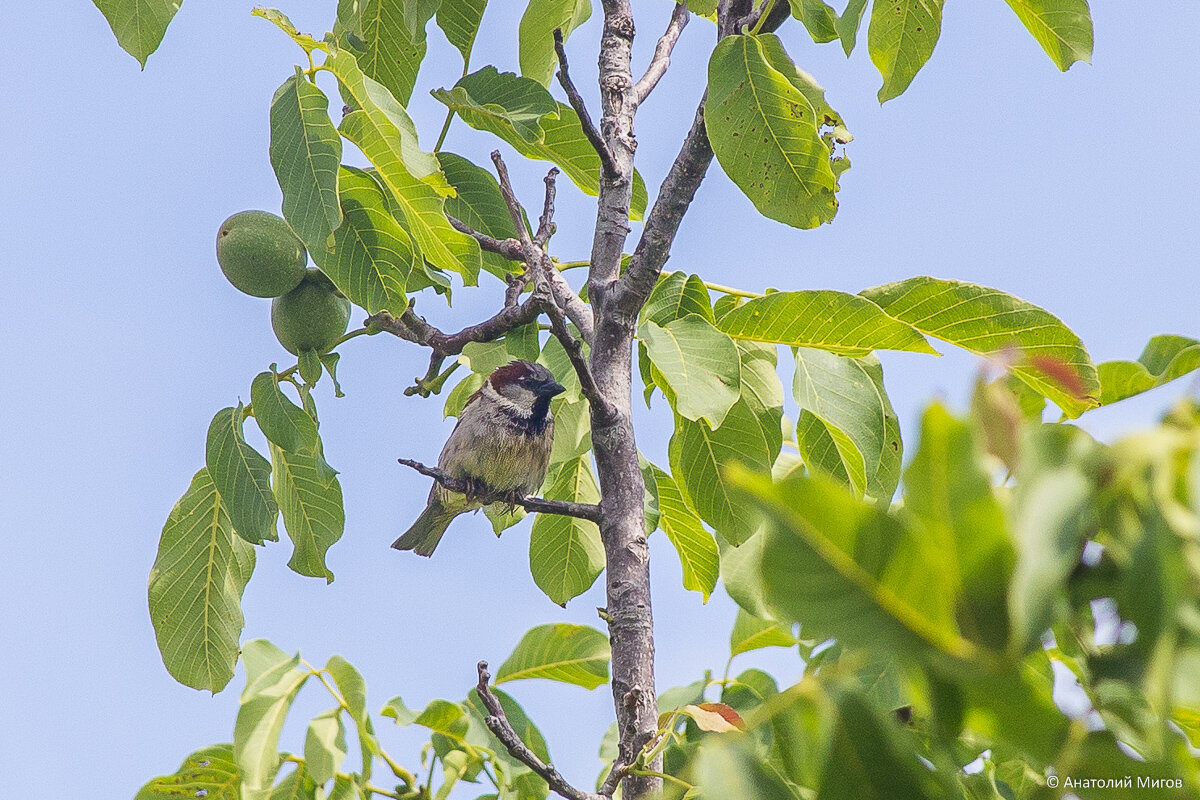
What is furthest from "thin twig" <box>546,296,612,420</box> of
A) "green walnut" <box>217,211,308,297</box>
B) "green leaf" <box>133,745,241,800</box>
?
"green leaf" <box>133,745,241,800</box>

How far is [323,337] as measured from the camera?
2.99 meters

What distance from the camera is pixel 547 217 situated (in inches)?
111

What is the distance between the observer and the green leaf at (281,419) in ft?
8.91

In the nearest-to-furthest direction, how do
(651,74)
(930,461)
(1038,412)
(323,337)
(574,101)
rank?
1. (930,461)
2. (1038,412)
3. (574,101)
4. (323,337)
5. (651,74)

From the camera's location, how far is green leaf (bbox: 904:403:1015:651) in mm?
574

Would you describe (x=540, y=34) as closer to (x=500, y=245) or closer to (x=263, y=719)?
(x=500, y=245)

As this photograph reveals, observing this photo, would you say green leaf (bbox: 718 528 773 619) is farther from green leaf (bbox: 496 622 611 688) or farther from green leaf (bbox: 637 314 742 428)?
green leaf (bbox: 637 314 742 428)

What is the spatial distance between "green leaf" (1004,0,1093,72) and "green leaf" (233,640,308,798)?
2247mm

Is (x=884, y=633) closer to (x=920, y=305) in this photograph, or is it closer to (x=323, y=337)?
(x=920, y=305)

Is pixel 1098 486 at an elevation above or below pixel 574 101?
below

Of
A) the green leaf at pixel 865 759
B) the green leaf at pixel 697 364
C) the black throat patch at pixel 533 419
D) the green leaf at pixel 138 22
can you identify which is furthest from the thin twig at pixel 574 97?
the black throat patch at pixel 533 419

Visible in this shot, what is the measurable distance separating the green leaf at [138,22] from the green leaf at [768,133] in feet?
3.99

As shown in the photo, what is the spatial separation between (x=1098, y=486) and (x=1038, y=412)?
1202 millimetres

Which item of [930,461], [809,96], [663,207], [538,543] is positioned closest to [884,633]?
[930,461]
